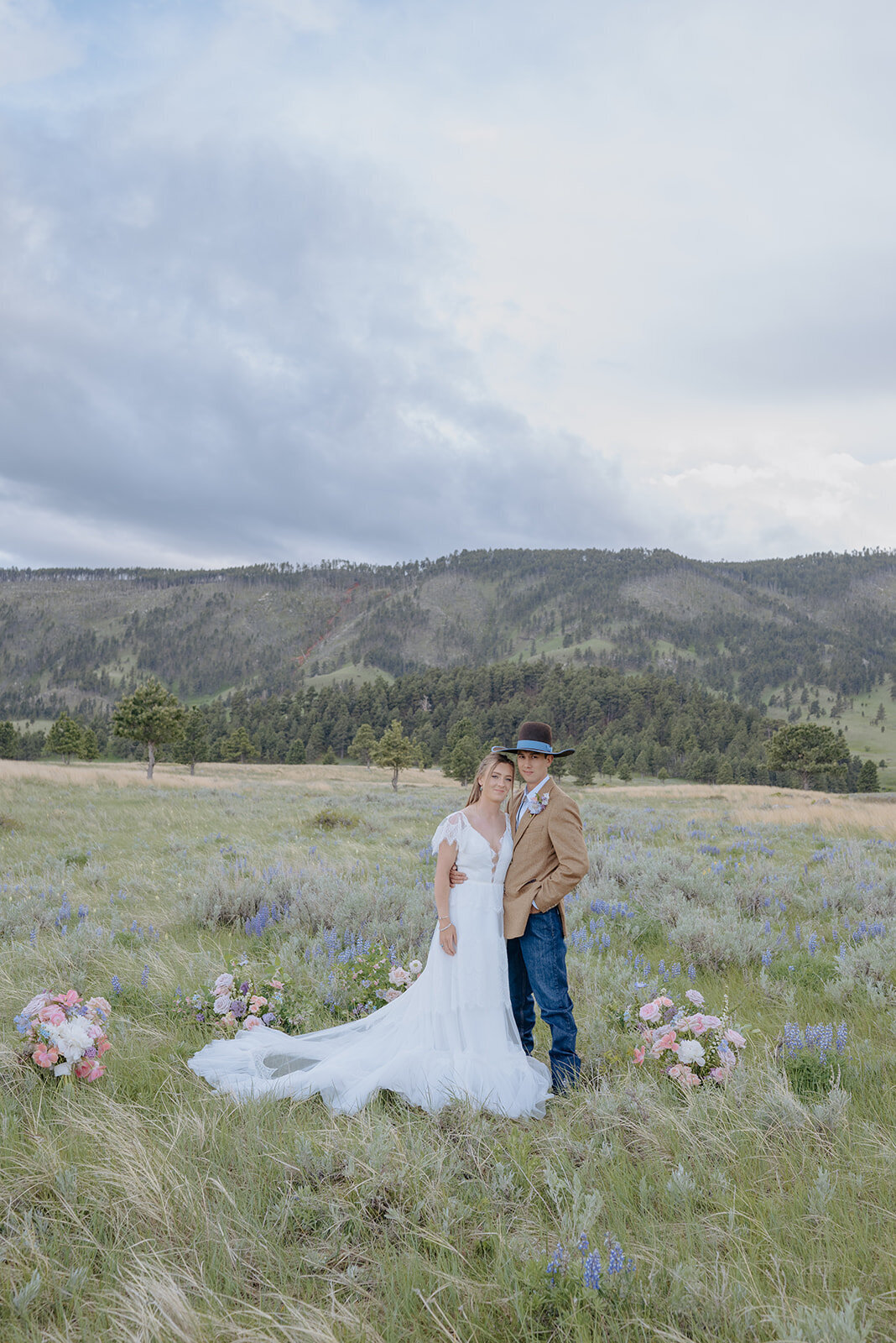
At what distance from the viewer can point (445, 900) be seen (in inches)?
159

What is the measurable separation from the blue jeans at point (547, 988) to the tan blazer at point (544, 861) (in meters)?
0.10

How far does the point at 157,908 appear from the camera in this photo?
7434mm

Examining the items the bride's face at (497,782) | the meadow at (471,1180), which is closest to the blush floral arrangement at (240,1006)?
the meadow at (471,1180)

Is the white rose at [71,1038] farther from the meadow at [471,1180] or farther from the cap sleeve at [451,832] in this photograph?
the cap sleeve at [451,832]

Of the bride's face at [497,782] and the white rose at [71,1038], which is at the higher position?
the bride's face at [497,782]

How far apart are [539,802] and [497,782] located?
0.96ft

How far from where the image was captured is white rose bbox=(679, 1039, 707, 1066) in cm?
348

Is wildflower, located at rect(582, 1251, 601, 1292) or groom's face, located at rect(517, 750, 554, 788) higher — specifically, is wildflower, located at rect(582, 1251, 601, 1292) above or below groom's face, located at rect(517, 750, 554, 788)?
below

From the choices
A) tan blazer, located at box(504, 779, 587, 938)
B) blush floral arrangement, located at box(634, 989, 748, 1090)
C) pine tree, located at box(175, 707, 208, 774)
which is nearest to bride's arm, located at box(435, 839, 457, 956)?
tan blazer, located at box(504, 779, 587, 938)

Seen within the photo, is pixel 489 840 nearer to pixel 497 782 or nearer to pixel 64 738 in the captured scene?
pixel 497 782

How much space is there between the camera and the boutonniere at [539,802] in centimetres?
404

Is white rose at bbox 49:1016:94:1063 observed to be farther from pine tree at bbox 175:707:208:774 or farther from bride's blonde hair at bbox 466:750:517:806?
pine tree at bbox 175:707:208:774

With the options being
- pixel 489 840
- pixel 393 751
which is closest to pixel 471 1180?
pixel 489 840

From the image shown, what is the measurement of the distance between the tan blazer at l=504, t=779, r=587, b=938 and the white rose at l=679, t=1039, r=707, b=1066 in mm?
872
